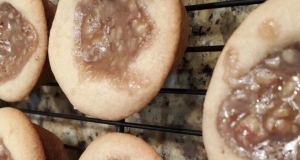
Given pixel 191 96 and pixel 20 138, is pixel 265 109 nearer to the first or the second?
pixel 191 96

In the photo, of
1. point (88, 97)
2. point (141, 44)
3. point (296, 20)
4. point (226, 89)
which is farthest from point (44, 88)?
point (296, 20)

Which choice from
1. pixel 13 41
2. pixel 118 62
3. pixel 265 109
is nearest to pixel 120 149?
pixel 118 62

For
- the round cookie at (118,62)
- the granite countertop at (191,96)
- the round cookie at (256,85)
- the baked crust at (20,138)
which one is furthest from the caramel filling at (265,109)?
the baked crust at (20,138)

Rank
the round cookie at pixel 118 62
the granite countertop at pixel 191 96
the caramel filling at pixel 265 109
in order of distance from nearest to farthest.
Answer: the caramel filling at pixel 265 109 < the round cookie at pixel 118 62 < the granite countertop at pixel 191 96

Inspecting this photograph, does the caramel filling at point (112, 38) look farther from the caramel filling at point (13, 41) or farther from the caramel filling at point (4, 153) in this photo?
the caramel filling at point (4, 153)

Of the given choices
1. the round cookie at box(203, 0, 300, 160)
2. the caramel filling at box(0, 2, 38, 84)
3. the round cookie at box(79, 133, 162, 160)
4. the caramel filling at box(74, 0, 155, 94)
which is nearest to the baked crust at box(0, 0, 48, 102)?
the caramel filling at box(0, 2, 38, 84)
